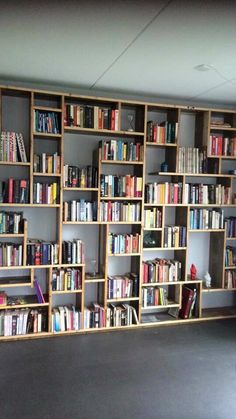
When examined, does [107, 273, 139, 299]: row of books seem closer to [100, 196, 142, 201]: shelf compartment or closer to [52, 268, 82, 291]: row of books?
[52, 268, 82, 291]: row of books

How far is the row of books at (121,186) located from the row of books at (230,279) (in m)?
1.54

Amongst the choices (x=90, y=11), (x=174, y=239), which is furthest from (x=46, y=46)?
(x=174, y=239)

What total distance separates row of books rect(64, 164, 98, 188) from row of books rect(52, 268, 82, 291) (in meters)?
0.92

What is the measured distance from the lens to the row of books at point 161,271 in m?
4.02

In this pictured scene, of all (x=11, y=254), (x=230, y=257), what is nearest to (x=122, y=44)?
(x=11, y=254)

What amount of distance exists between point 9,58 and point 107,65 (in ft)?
2.79

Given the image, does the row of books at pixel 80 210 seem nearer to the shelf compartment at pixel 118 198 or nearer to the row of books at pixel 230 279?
the shelf compartment at pixel 118 198

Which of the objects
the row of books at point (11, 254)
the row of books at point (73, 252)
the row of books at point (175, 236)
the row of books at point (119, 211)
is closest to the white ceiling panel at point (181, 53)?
the row of books at point (119, 211)

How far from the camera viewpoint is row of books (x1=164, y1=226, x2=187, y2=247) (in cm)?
404

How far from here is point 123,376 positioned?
9.43 feet

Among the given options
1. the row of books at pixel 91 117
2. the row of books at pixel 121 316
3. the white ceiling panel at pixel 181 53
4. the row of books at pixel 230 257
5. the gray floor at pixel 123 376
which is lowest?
the gray floor at pixel 123 376

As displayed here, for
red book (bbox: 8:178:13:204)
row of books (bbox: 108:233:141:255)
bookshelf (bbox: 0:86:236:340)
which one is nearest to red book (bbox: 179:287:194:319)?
bookshelf (bbox: 0:86:236:340)

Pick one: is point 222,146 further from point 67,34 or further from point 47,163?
point 67,34

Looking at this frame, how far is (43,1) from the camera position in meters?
2.01
